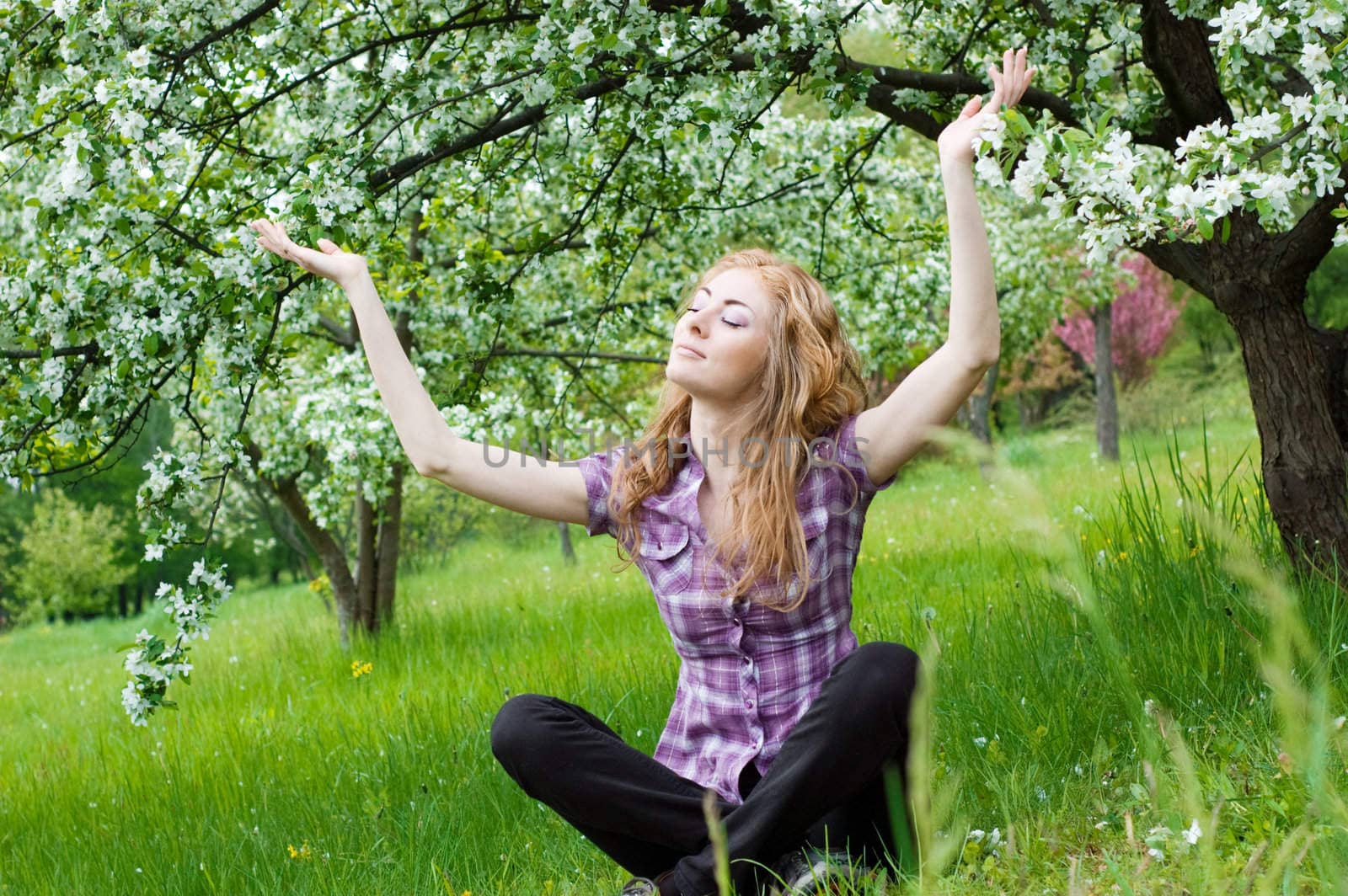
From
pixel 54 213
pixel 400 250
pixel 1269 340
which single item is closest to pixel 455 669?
pixel 400 250

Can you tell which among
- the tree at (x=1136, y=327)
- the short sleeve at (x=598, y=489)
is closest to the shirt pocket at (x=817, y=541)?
the short sleeve at (x=598, y=489)

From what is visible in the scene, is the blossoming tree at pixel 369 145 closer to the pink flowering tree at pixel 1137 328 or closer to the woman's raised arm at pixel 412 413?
the woman's raised arm at pixel 412 413

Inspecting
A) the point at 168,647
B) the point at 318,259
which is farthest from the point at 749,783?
the point at 168,647

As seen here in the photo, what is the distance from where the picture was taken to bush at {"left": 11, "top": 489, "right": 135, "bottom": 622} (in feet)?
107

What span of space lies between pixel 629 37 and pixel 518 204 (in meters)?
4.85

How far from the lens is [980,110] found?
2375 millimetres

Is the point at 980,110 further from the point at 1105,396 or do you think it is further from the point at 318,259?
the point at 1105,396

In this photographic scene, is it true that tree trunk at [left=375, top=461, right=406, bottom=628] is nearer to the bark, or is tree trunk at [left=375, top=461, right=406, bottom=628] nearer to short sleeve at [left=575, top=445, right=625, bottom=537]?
the bark

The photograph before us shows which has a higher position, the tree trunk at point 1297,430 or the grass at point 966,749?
the tree trunk at point 1297,430

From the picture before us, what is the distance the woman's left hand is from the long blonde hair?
538 mm

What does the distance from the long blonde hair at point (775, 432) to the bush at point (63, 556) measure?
1301 inches

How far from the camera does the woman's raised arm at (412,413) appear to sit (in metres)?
2.53

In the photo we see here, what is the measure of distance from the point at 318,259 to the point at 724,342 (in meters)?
0.93

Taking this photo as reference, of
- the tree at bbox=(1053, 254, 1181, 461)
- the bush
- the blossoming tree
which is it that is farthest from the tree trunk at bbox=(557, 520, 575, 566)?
the bush
